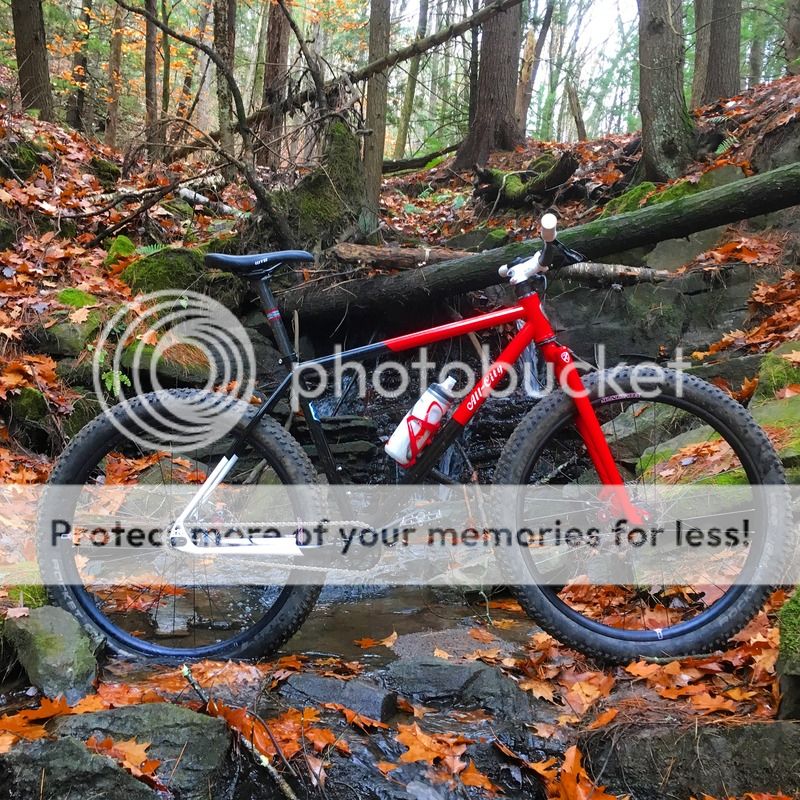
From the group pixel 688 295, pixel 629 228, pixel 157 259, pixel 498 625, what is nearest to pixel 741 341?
pixel 688 295

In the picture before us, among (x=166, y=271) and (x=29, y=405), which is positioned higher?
(x=166, y=271)

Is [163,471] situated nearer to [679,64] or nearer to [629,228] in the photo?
[629,228]

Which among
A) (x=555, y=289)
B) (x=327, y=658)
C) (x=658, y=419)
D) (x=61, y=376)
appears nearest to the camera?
(x=327, y=658)

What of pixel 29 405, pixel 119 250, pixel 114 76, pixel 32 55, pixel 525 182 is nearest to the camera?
pixel 29 405

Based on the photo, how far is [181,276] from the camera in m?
6.27

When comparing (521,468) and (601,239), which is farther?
(601,239)

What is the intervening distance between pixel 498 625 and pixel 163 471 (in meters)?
2.21

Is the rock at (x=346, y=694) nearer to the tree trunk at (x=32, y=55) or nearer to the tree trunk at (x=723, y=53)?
the tree trunk at (x=32, y=55)

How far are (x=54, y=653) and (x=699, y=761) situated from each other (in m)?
2.25

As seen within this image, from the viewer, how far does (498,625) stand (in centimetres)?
352

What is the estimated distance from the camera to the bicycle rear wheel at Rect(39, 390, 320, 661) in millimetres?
2844

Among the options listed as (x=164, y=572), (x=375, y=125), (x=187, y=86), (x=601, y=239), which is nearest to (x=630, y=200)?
(x=601, y=239)

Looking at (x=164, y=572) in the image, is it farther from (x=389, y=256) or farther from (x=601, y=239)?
(x=601, y=239)

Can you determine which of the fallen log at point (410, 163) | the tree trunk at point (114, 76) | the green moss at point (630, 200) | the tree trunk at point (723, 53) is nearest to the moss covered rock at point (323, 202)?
the green moss at point (630, 200)
